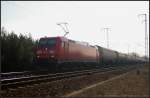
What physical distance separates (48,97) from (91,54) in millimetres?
28439

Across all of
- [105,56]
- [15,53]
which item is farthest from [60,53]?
[105,56]

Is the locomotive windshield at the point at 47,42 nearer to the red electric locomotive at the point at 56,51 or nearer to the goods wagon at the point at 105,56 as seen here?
the red electric locomotive at the point at 56,51

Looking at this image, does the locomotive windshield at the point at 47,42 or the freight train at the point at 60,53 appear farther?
the locomotive windshield at the point at 47,42

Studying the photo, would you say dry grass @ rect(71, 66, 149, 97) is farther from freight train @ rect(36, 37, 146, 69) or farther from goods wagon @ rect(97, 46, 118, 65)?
goods wagon @ rect(97, 46, 118, 65)

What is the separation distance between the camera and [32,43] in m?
33.7

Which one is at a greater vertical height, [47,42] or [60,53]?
[47,42]

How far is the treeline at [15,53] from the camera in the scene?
2791 centimetres

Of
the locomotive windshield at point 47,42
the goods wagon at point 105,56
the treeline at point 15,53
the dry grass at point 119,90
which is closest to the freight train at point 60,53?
the locomotive windshield at point 47,42

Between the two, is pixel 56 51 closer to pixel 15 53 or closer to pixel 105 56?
pixel 15 53

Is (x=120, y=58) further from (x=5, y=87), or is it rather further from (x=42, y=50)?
(x=5, y=87)

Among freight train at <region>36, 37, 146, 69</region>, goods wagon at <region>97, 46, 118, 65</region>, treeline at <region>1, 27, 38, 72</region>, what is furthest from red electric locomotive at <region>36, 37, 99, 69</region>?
goods wagon at <region>97, 46, 118, 65</region>

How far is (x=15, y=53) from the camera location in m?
29.1

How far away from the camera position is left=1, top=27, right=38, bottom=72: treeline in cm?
2791

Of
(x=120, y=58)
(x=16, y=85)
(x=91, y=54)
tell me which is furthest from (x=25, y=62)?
(x=120, y=58)
